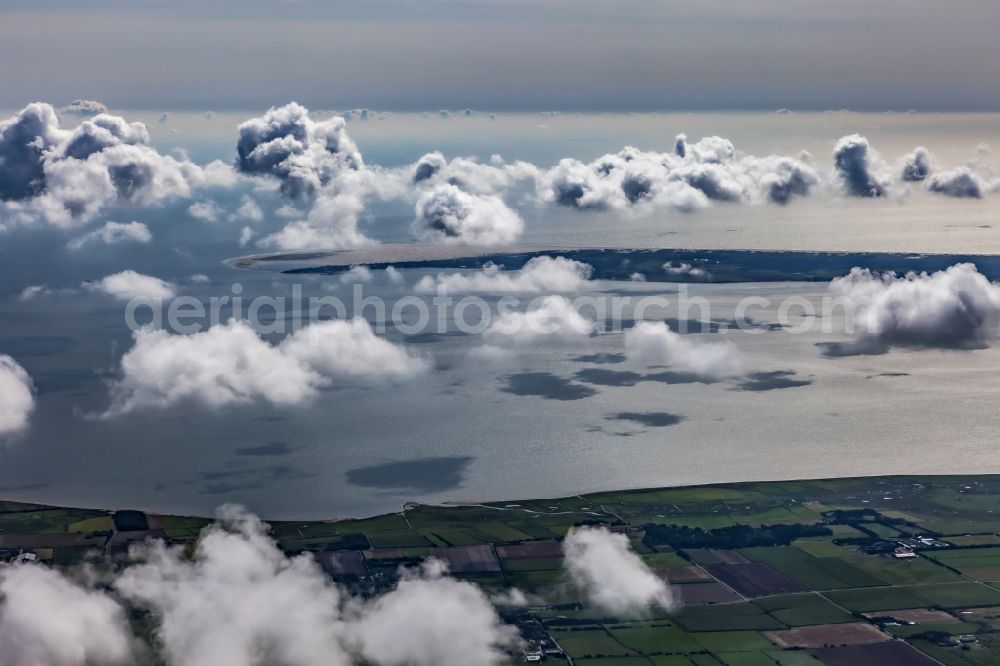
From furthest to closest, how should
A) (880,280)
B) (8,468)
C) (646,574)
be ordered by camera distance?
1. (880,280)
2. (8,468)
3. (646,574)

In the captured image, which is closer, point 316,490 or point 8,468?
point 316,490

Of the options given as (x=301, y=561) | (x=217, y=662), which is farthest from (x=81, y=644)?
(x=301, y=561)

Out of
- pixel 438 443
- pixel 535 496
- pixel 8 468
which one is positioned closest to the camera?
pixel 535 496

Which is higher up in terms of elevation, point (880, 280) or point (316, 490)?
point (880, 280)

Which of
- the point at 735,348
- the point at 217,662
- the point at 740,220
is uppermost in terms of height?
the point at 740,220

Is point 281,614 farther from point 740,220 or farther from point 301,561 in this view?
point 740,220

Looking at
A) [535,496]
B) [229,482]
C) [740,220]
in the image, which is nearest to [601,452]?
[535,496]

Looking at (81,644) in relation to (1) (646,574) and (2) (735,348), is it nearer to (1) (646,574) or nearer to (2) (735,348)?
(1) (646,574)
